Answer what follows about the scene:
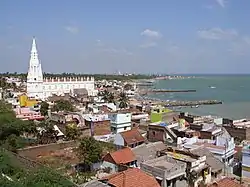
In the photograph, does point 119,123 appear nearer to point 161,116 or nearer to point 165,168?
point 161,116

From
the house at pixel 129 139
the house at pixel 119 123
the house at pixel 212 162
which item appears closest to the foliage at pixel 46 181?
the house at pixel 212 162

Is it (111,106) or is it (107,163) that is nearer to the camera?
(107,163)

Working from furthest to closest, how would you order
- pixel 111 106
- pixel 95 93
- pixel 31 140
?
pixel 95 93, pixel 111 106, pixel 31 140

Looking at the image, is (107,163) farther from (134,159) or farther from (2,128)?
(2,128)

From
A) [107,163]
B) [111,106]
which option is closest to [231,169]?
[107,163]

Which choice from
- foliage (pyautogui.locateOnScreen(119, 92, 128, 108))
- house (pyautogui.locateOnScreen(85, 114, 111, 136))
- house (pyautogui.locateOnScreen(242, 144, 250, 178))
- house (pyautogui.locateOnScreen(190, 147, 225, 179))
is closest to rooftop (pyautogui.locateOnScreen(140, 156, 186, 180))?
house (pyautogui.locateOnScreen(190, 147, 225, 179))

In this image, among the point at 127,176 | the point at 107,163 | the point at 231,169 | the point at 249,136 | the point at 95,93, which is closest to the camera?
the point at 127,176

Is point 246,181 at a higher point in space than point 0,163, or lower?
lower
